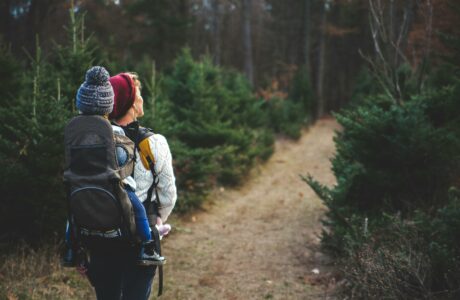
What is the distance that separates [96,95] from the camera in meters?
2.78

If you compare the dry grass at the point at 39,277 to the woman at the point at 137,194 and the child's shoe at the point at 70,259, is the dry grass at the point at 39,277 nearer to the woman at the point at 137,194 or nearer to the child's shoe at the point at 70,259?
the child's shoe at the point at 70,259

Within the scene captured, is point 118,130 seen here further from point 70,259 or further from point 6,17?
point 6,17

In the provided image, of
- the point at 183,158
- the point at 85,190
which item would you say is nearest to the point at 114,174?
the point at 85,190

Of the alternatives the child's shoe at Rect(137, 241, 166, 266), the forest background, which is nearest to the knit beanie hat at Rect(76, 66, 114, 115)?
the child's shoe at Rect(137, 241, 166, 266)

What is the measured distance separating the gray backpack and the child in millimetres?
91

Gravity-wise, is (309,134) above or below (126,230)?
below

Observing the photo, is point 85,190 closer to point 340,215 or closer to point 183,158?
point 340,215

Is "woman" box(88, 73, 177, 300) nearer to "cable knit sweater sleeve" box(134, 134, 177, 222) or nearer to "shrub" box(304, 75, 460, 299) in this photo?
"cable knit sweater sleeve" box(134, 134, 177, 222)

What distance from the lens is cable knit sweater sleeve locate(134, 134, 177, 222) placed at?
3.02 meters

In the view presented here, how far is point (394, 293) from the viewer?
13.4ft

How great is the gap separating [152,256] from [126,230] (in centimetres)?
32

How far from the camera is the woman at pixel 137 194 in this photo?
2951 millimetres

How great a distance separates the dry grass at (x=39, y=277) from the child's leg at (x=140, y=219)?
8.07 feet

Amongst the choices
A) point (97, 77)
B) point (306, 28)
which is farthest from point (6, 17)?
point (306, 28)
